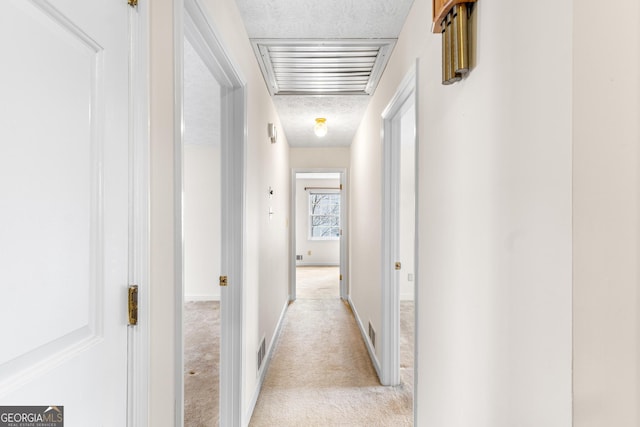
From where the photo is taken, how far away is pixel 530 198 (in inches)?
30.0

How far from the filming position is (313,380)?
8.39 ft

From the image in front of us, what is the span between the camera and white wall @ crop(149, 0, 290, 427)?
900 mm

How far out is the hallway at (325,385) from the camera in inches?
82.9

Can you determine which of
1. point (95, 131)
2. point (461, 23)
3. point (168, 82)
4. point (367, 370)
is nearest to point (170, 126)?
point (168, 82)

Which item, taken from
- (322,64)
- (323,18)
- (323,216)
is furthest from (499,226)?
(323,216)

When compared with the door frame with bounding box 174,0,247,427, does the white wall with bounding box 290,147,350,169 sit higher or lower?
higher

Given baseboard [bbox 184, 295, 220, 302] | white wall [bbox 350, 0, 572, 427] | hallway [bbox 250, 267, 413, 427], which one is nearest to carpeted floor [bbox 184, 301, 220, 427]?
hallway [bbox 250, 267, 413, 427]

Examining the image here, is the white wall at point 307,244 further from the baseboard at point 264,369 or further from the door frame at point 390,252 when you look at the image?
the door frame at point 390,252

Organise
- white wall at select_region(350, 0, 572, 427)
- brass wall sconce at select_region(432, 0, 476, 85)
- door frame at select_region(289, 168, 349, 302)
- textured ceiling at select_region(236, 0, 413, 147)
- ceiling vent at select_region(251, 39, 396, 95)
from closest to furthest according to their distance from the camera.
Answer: white wall at select_region(350, 0, 572, 427)
brass wall sconce at select_region(432, 0, 476, 85)
textured ceiling at select_region(236, 0, 413, 147)
ceiling vent at select_region(251, 39, 396, 95)
door frame at select_region(289, 168, 349, 302)

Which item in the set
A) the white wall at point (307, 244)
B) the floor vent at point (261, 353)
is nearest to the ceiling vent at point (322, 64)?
the floor vent at point (261, 353)

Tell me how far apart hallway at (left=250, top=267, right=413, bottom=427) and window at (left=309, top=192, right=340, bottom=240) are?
486cm

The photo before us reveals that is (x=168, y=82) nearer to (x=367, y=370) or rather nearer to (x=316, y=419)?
(x=316, y=419)

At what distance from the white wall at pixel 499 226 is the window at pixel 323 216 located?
722cm

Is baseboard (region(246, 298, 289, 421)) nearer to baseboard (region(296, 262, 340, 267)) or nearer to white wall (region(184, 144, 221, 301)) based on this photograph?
white wall (region(184, 144, 221, 301))
